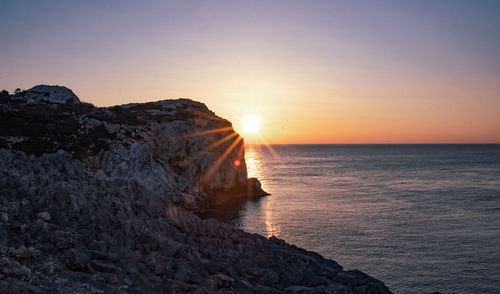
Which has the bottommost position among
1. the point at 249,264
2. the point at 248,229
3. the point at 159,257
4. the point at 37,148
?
the point at 248,229

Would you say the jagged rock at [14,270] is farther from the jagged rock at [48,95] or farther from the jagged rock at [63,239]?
the jagged rock at [48,95]

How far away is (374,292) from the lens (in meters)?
27.0

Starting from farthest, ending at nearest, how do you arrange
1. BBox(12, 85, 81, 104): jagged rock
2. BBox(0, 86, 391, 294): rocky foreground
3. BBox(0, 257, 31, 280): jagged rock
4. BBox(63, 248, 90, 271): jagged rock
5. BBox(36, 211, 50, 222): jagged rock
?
BBox(12, 85, 81, 104): jagged rock → BBox(36, 211, 50, 222): jagged rock → BBox(63, 248, 90, 271): jagged rock → BBox(0, 86, 391, 294): rocky foreground → BBox(0, 257, 31, 280): jagged rock

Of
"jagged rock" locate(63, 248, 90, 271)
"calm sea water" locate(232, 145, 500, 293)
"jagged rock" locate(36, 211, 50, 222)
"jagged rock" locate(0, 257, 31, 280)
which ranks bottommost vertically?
"calm sea water" locate(232, 145, 500, 293)

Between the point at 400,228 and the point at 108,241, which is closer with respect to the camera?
the point at 108,241

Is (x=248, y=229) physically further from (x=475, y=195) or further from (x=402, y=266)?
(x=475, y=195)

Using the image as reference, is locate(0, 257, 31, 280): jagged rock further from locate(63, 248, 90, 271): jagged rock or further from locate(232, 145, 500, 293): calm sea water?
locate(232, 145, 500, 293): calm sea water

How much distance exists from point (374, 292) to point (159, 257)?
1596cm

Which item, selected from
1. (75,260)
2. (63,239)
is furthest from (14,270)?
(63,239)

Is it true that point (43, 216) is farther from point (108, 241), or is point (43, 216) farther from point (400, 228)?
point (400, 228)

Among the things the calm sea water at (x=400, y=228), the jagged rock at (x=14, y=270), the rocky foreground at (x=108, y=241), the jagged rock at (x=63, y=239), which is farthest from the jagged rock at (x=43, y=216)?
the calm sea water at (x=400, y=228)

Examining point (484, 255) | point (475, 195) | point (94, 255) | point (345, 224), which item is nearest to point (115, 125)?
point (345, 224)

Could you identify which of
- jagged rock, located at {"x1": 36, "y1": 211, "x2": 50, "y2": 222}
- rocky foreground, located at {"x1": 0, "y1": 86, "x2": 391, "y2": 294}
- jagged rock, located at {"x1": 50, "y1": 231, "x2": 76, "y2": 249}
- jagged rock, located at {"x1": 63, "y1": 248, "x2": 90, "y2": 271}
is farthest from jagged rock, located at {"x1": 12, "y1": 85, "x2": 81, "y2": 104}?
jagged rock, located at {"x1": 63, "y1": 248, "x2": 90, "y2": 271}

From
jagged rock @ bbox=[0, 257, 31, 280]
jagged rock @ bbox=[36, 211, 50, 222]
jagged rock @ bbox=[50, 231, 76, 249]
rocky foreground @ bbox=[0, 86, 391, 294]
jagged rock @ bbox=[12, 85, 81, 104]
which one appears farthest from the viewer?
jagged rock @ bbox=[12, 85, 81, 104]
